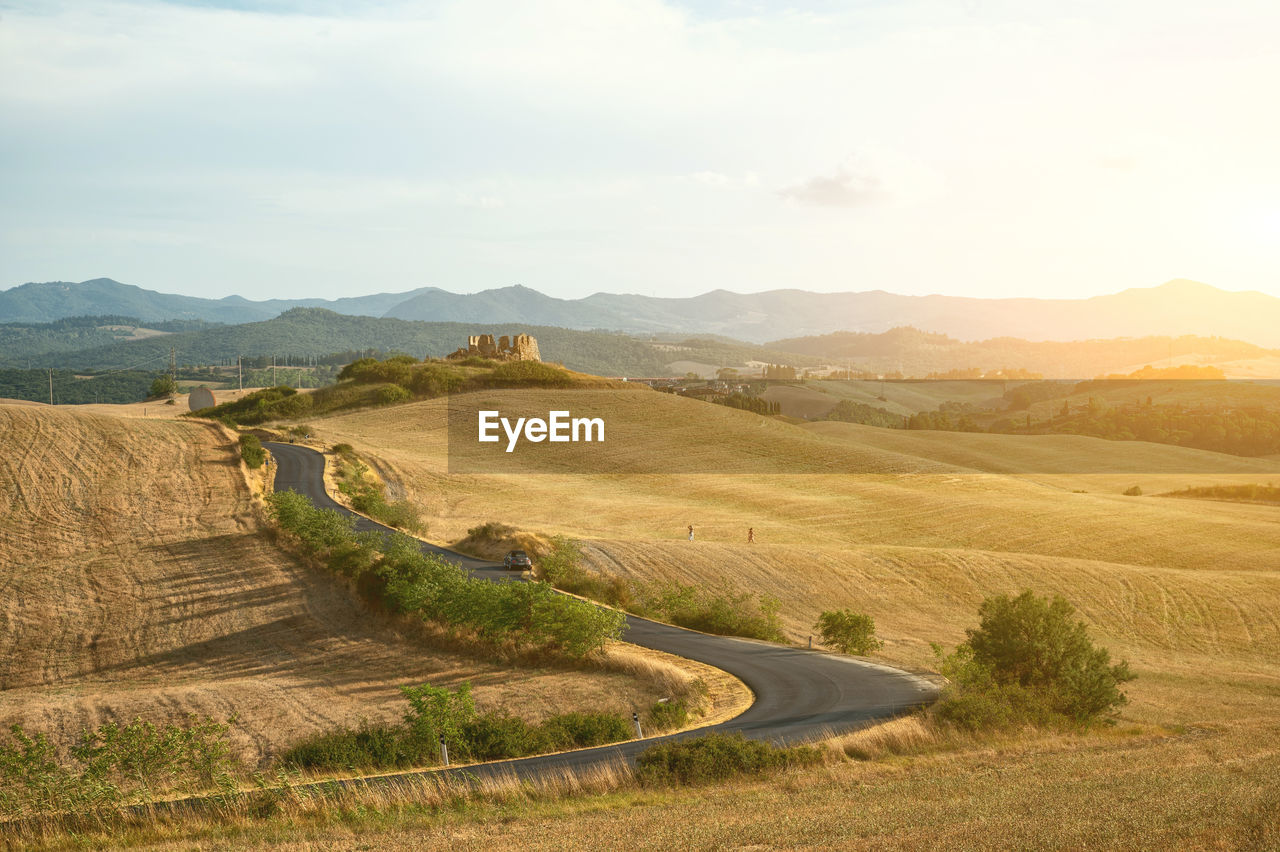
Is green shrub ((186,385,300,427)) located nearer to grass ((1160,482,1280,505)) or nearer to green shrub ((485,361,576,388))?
green shrub ((485,361,576,388))

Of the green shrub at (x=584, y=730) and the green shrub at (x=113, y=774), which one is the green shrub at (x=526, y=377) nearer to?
the green shrub at (x=584, y=730)

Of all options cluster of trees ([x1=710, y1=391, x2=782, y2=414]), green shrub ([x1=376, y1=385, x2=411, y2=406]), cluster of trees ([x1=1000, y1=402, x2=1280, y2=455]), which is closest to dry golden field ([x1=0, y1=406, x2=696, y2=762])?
green shrub ([x1=376, y1=385, x2=411, y2=406])

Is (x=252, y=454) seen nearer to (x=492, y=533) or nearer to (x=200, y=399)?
(x=492, y=533)

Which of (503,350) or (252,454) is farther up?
(503,350)

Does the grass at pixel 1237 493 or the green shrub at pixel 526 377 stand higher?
the green shrub at pixel 526 377

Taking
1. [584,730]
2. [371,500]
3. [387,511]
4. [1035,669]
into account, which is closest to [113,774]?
[584,730]

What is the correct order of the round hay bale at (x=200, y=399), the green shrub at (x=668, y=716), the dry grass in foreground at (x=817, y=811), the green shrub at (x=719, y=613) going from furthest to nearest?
the round hay bale at (x=200, y=399), the green shrub at (x=719, y=613), the green shrub at (x=668, y=716), the dry grass in foreground at (x=817, y=811)

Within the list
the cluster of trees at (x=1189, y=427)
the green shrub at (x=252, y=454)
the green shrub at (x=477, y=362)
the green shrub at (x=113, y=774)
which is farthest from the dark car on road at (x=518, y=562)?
the cluster of trees at (x=1189, y=427)
